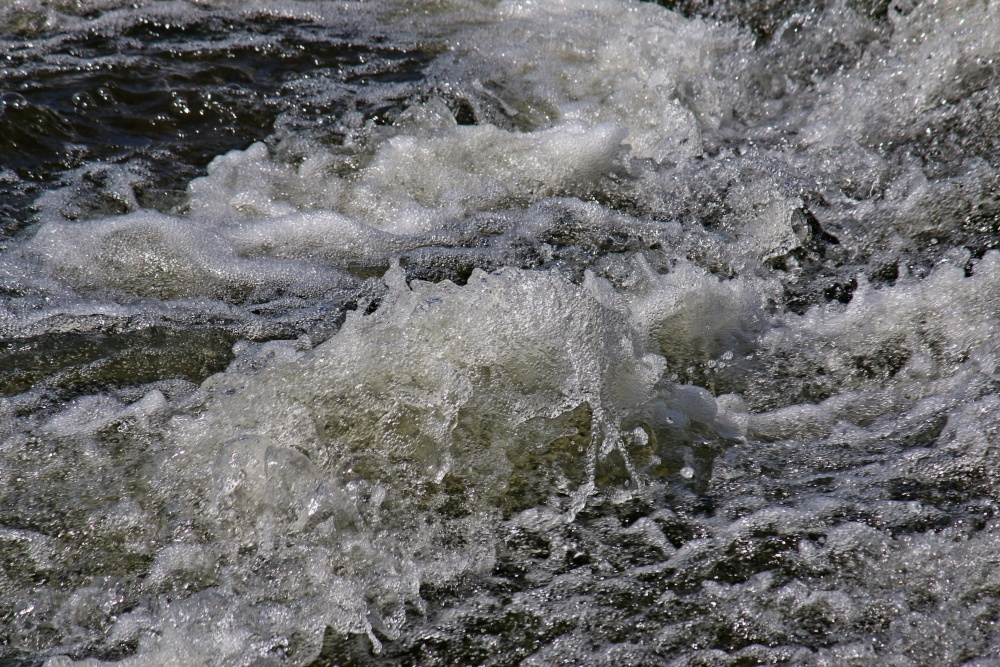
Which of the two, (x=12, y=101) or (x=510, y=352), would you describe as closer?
(x=510, y=352)

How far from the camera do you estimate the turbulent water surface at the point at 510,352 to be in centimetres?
183

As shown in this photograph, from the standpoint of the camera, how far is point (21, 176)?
325 cm

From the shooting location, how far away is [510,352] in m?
2.44

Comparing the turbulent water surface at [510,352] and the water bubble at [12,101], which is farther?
the water bubble at [12,101]

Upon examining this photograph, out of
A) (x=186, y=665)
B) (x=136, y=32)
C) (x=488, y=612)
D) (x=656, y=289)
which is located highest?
(x=136, y=32)

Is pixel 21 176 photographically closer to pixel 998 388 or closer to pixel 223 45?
pixel 223 45

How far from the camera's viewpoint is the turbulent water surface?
1.83 meters

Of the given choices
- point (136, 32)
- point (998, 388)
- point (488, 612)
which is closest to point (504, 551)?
point (488, 612)

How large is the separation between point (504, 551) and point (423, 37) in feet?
11.4

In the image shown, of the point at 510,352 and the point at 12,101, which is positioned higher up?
the point at 12,101

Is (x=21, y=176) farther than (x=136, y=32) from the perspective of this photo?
No

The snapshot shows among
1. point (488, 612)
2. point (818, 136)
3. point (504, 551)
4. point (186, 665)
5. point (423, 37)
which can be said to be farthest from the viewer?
point (423, 37)

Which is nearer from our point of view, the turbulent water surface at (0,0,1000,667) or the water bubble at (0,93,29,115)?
the turbulent water surface at (0,0,1000,667)

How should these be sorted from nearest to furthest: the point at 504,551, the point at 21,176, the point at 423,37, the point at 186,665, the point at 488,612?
the point at 186,665, the point at 488,612, the point at 504,551, the point at 21,176, the point at 423,37
